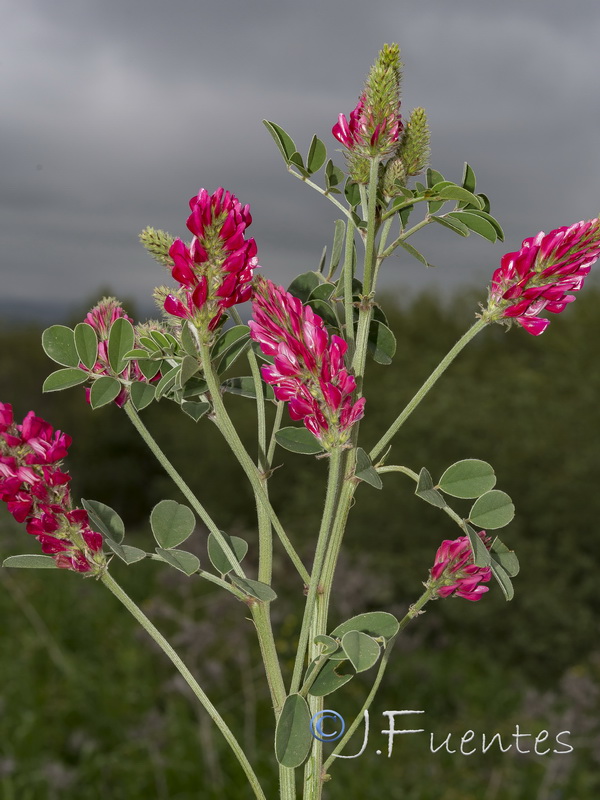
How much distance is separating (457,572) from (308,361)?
0.29 m

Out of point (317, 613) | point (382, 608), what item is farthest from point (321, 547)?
point (382, 608)

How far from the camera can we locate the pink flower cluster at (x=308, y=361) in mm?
640

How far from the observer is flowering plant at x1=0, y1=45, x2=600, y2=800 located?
658 millimetres

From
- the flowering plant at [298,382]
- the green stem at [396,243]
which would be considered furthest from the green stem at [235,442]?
the green stem at [396,243]

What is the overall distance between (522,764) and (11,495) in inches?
200

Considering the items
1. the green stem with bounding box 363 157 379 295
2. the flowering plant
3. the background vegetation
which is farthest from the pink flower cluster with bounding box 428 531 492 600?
the background vegetation

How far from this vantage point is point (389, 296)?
19.5 metres

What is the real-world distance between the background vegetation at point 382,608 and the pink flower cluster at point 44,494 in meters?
3.63

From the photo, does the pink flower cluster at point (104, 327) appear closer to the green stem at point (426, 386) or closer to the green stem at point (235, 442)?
the green stem at point (235, 442)

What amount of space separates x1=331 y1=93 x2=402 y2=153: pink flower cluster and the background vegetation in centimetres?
362

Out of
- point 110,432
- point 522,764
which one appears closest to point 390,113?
point 522,764

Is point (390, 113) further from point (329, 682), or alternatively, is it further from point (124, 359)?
point (329, 682)

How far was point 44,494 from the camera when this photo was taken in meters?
0.71

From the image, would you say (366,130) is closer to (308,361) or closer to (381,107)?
(381,107)
